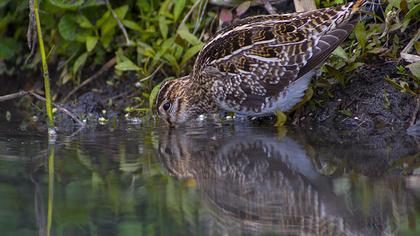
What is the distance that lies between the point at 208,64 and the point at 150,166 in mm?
1599

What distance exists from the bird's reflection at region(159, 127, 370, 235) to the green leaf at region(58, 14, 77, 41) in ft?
6.68

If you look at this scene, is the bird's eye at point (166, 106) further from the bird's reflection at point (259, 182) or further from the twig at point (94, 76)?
the twig at point (94, 76)

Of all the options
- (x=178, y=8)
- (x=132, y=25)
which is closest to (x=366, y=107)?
(x=178, y=8)

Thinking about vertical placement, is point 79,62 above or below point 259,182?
above

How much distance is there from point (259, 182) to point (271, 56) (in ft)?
6.54

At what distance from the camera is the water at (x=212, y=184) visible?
163 inches

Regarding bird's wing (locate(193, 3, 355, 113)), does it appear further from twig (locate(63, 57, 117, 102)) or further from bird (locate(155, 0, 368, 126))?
twig (locate(63, 57, 117, 102))

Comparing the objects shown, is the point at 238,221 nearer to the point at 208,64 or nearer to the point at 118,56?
the point at 208,64

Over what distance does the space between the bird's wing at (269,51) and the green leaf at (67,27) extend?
1.88m

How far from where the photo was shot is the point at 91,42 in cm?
816

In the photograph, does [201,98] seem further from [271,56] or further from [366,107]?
[366,107]

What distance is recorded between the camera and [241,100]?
266 inches

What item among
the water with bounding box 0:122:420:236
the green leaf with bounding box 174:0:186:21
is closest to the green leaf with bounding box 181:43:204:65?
the green leaf with bounding box 174:0:186:21

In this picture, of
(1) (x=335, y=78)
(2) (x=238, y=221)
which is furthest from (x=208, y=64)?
(2) (x=238, y=221)
